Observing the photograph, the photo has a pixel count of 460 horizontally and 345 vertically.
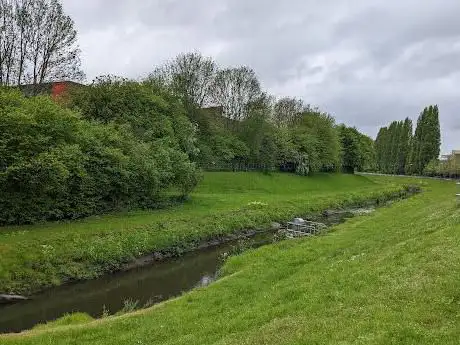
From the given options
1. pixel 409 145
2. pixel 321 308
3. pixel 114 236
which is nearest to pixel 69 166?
pixel 114 236

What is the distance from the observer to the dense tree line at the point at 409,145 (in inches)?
5113

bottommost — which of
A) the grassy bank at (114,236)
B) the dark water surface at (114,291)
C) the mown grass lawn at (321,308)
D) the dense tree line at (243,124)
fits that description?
the dark water surface at (114,291)

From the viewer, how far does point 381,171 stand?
163750mm

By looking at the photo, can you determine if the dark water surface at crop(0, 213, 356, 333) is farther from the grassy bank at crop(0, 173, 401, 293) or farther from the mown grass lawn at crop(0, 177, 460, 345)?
the mown grass lawn at crop(0, 177, 460, 345)

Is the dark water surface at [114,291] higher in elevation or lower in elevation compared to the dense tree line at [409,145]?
lower

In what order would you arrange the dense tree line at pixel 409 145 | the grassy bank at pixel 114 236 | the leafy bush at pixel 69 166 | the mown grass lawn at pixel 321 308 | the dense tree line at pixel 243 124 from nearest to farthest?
the mown grass lawn at pixel 321 308 < the grassy bank at pixel 114 236 < the leafy bush at pixel 69 166 < the dense tree line at pixel 243 124 < the dense tree line at pixel 409 145

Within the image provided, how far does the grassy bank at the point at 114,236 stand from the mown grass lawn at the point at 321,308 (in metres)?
9.87

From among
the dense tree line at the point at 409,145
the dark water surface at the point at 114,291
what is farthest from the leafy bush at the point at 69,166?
the dense tree line at the point at 409,145

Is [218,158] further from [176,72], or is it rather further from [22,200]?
[22,200]

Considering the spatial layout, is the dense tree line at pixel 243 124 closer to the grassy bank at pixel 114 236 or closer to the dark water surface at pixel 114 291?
the grassy bank at pixel 114 236

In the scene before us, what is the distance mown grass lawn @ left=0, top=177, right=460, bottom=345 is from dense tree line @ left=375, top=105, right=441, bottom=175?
11560cm

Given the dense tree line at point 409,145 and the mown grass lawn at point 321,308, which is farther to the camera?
the dense tree line at point 409,145

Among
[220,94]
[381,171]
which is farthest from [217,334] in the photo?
[381,171]

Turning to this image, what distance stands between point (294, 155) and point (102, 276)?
6639cm
